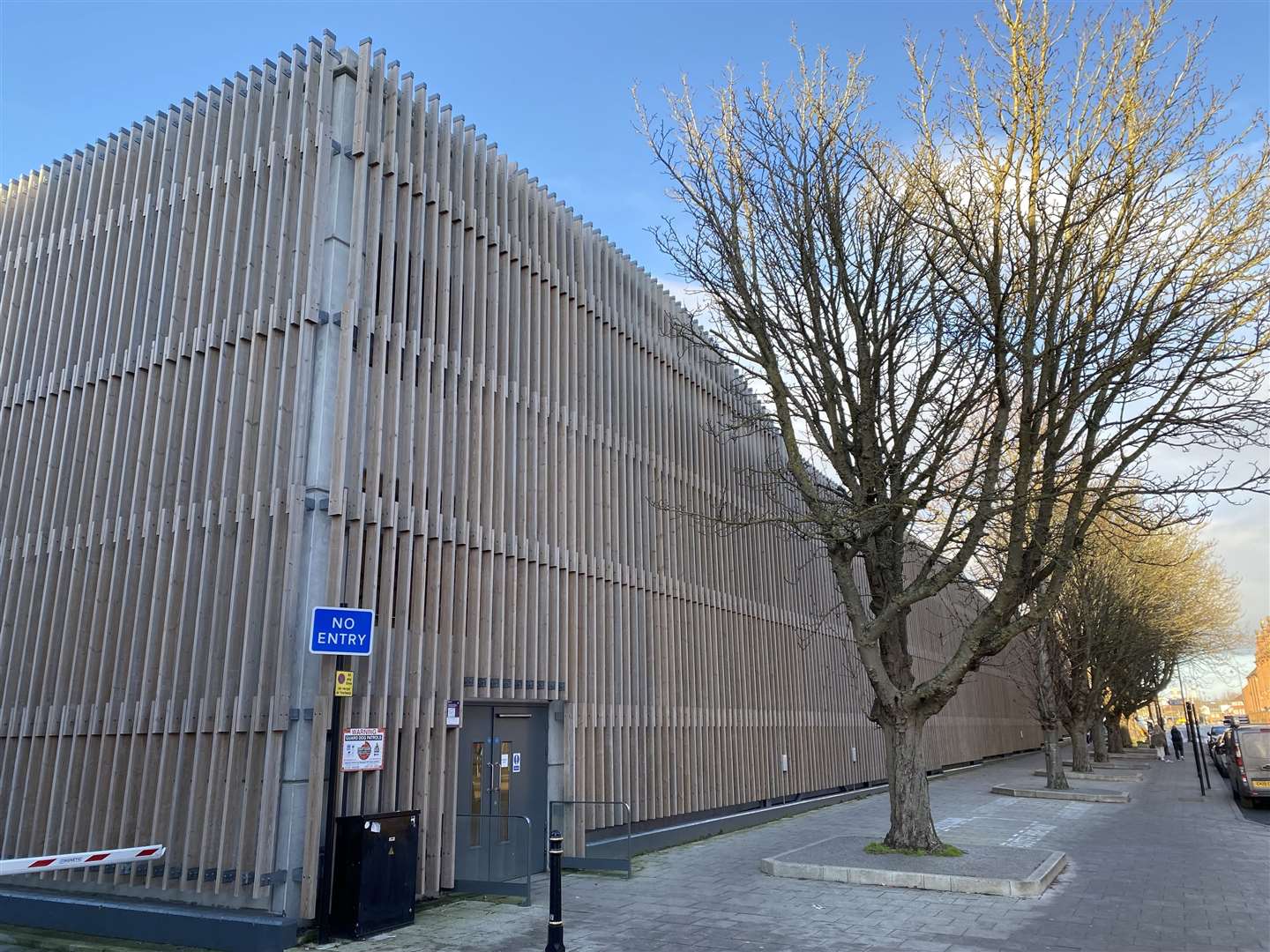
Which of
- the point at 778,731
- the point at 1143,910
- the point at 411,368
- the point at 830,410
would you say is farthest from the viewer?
the point at 778,731

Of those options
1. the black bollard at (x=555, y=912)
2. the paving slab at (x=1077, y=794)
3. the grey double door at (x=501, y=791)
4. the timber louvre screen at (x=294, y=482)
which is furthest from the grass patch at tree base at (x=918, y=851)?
the paving slab at (x=1077, y=794)

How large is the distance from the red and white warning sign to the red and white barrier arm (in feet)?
6.00

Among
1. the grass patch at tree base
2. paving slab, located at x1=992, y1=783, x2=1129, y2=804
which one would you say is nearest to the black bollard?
the grass patch at tree base

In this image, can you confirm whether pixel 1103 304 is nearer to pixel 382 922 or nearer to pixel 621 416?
pixel 621 416

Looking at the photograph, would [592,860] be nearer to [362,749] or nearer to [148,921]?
[362,749]

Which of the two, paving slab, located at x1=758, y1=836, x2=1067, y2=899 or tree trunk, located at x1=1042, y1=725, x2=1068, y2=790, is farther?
tree trunk, located at x1=1042, y1=725, x2=1068, y2=790

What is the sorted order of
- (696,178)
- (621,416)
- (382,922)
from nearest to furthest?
1. (382,922)
2. (696,178)
3. (621,416)

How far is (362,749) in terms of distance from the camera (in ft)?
30.7

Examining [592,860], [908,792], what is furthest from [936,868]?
[592,860]

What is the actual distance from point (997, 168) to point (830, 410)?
412 centimetres

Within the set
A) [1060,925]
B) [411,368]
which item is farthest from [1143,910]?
[411,368]

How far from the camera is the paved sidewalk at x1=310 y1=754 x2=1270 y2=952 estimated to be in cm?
819

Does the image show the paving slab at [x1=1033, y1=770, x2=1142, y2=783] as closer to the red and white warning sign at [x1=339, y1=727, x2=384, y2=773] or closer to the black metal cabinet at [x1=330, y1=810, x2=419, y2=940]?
the black metal cabinet at [x1=330, y1=810, x2=419, y2=940]

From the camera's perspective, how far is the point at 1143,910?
30.9 ft
